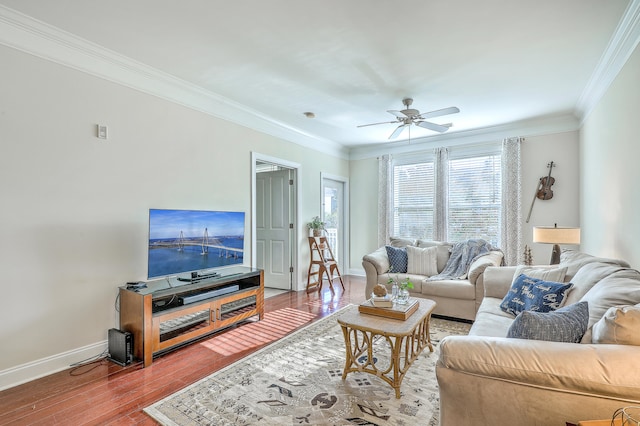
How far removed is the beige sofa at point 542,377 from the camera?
3.70ft

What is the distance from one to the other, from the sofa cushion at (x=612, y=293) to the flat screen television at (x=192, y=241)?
3.09 m

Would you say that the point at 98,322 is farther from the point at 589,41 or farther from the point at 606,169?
the point at 606,169

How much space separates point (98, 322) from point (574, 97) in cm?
574

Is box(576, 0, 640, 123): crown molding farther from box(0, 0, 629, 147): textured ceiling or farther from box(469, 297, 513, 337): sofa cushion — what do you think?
box(469, 297, 513, 337): sofa cushion

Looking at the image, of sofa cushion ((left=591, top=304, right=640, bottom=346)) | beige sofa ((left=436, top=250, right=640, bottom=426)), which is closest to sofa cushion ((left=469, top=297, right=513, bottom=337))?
beige sofa ((left=436, top=250, right=640, bottom=426))

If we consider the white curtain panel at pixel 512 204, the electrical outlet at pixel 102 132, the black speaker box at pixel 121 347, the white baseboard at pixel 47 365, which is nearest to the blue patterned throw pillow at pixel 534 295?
the white curtain panel at pixel 512 204

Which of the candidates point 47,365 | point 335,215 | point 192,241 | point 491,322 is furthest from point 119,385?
point 335,215

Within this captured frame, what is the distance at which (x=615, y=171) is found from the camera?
286cm

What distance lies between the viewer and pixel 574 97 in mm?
3852

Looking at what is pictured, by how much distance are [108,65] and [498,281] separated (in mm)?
4168

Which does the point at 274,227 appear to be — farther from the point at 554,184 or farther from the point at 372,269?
the point at 554,184

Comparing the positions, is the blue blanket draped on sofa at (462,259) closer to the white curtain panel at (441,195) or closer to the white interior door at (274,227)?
the white curtain panel at (441,195)

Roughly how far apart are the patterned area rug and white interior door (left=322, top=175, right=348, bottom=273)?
3.41m

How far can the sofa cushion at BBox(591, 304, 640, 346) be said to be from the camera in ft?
4.02
